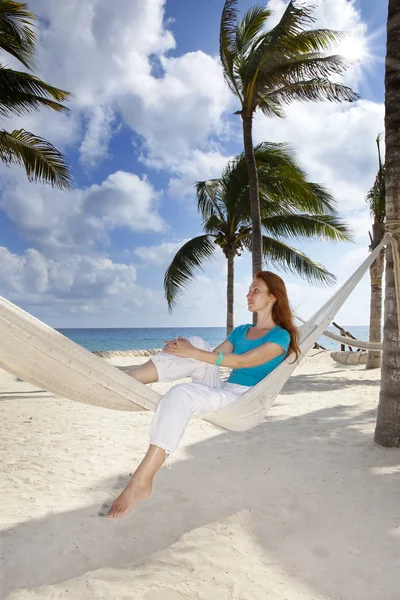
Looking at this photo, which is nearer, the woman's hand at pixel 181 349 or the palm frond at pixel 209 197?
the woman's hand at pixel 181 349

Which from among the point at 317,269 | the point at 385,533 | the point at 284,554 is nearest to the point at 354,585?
the point at 284,554

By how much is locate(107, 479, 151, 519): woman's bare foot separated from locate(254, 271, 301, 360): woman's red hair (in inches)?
33.8

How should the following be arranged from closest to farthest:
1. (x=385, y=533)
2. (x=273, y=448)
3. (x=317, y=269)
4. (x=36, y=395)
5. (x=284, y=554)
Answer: (x=284, y=554)
(x=385, y=533)
(x=273, y=448)
(x=36, y=395)
(x=317, y=269)

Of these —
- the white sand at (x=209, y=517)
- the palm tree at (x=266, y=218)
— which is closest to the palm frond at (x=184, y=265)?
the palm tree at (x=266, y=218)

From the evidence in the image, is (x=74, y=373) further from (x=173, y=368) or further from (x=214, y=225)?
(x=214, y=225)

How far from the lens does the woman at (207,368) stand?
5.53 feet

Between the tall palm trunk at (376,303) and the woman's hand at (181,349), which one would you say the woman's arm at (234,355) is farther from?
the tall palm trunk at (376,303)

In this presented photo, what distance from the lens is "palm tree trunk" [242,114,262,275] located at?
7.50m

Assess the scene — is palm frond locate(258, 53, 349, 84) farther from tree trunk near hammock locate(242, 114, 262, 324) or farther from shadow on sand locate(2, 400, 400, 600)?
shadow on sand locate(2, 400, 400, 600)

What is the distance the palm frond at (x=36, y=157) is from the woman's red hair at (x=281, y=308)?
16.9 feet

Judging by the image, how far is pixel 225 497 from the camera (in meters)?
2.38

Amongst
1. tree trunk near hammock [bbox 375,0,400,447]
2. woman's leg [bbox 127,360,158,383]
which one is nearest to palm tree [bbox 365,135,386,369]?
tree trunk near hammock [bbox 375,0,400,447]

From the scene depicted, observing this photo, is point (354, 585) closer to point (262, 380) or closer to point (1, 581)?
point (262, 380)

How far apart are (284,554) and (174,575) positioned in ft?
1.45
